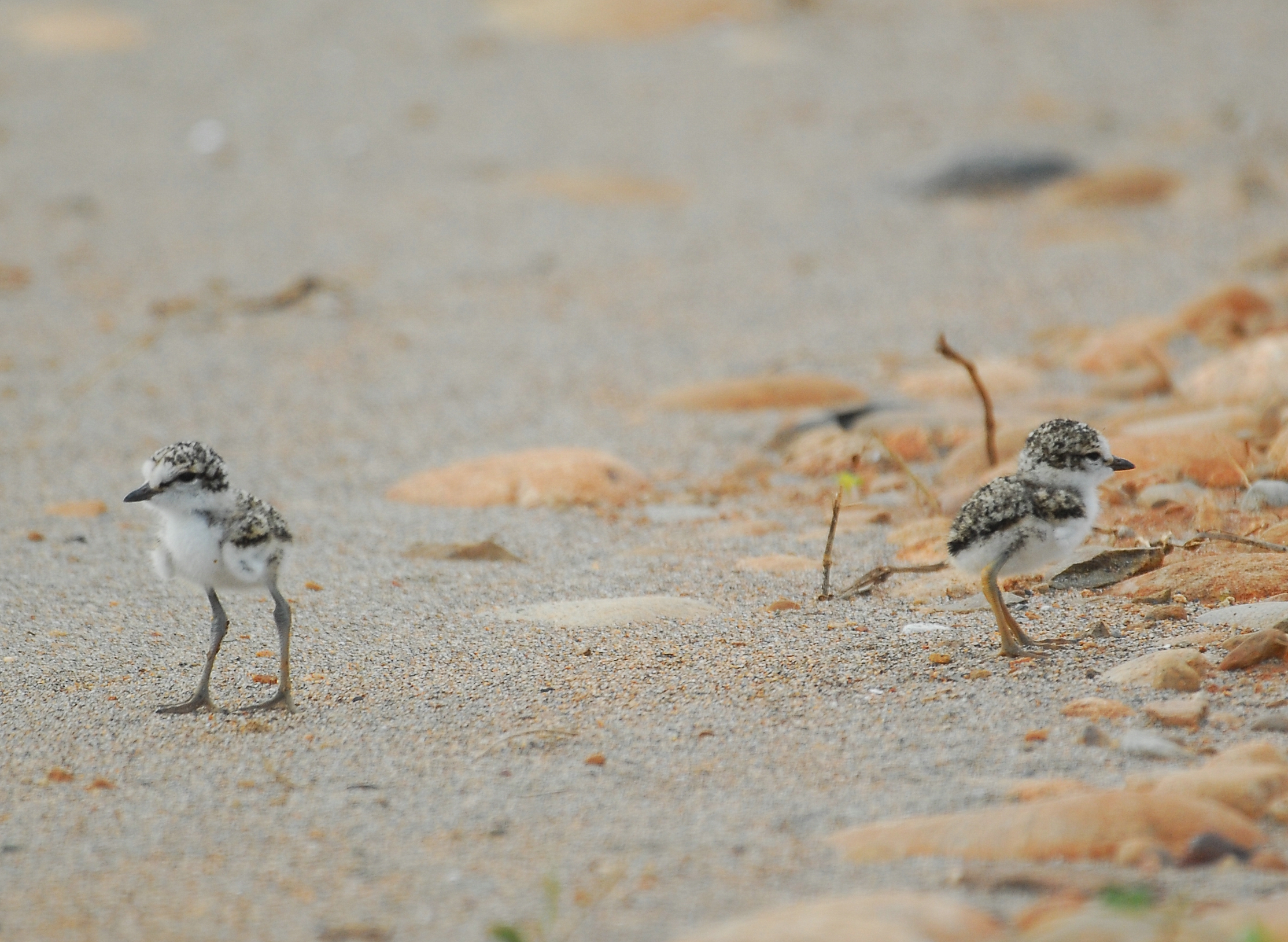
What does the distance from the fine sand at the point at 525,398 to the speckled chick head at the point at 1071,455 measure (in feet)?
1.74

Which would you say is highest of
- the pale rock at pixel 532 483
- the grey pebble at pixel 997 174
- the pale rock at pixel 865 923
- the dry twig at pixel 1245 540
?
the grey pebble at pixel 997 174

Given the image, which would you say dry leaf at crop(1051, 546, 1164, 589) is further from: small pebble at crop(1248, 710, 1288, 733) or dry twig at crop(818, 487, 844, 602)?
small pebble at crop(1248, 710, 1288, 733)

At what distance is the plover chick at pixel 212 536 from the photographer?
4.39 meters

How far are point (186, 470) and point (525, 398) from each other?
15.7ft

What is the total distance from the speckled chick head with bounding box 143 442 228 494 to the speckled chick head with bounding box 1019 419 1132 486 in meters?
2.66

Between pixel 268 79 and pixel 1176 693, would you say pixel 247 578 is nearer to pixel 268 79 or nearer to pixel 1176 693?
pixel 1176 693

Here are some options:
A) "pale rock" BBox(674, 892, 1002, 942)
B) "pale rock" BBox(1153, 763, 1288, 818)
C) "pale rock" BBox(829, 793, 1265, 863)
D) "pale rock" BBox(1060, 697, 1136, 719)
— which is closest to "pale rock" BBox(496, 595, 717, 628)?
"pale rock" BBox(1060, 697, 1136, 719)

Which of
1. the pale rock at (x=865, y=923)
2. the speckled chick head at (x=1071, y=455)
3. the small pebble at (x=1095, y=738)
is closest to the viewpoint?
the pale rock at (x=865, y=923)

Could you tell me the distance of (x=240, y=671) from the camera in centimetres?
475

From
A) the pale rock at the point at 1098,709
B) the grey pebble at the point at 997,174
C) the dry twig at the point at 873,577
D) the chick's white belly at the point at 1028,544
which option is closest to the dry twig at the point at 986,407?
the dry twig at the point at 873,577

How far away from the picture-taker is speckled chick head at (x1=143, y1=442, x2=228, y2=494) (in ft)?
14.4

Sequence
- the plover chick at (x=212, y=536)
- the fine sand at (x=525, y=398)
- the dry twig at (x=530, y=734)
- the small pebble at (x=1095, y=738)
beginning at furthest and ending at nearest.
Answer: the plover chick at (x=212, y=536)
the dry twig at (x=530, y=734)
the small pebble at (x=1095, y=738)
the fine sand at (x=525, y=398)

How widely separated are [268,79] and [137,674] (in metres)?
13.5

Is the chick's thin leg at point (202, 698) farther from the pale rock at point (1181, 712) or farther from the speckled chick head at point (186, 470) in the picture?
the pale rock at point (1181, 712)
